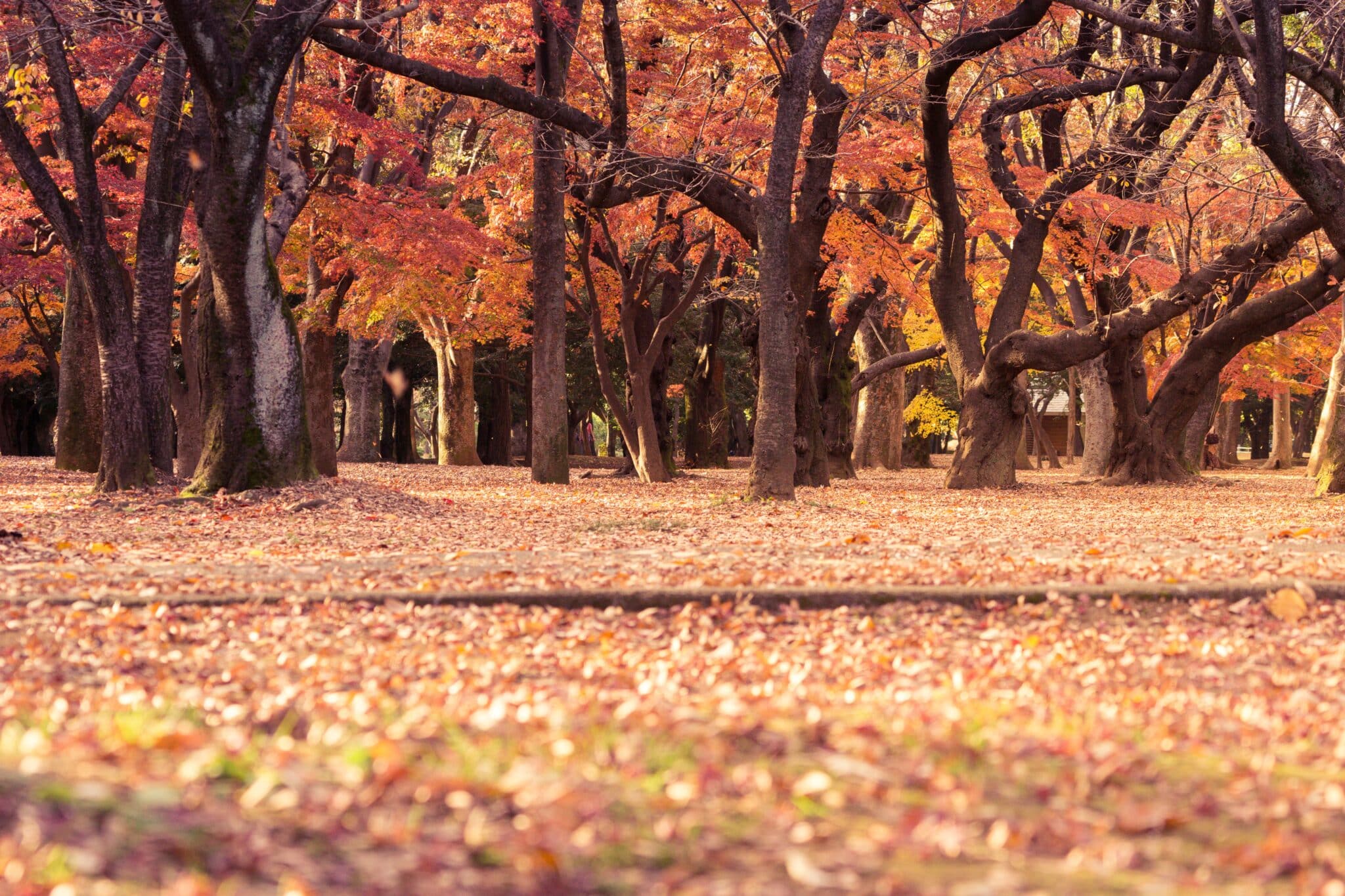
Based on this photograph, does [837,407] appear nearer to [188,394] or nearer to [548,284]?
[548,284]

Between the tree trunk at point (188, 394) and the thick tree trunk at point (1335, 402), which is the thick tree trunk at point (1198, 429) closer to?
the thick tree trunk at point (1335, 402)

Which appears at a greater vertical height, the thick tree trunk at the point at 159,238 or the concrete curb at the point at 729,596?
the thick tree trunk at the point at 159,238

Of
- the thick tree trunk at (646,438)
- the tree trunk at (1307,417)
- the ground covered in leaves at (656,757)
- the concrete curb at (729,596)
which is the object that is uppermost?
the tree trunk at (1307,417)

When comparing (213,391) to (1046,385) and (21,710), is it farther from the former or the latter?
(1046,385)

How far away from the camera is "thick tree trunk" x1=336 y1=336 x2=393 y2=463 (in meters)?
26.7

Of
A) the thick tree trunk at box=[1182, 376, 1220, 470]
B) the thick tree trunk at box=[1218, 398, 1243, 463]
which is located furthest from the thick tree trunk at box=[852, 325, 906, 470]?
the thick tree trunk at box=[1218, 398, 1243, 463]

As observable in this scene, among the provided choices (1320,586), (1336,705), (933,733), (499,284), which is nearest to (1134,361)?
(499,284)

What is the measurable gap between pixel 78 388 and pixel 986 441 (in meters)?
12.7

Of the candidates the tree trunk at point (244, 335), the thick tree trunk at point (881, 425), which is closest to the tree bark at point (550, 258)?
the tree trunk at point (244, 335)

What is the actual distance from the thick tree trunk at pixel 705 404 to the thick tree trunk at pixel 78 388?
11.9m

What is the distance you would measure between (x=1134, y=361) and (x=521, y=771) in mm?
18841

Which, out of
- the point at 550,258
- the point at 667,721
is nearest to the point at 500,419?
the point at 550,258

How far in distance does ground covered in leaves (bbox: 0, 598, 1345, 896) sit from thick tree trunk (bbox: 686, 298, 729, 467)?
1989 centimetres

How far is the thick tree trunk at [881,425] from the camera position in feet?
91.0
